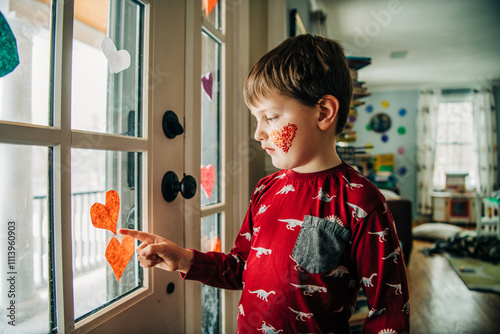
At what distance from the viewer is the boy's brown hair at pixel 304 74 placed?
72 cm

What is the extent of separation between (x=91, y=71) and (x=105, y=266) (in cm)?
43

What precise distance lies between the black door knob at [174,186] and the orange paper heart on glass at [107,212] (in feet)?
0.46

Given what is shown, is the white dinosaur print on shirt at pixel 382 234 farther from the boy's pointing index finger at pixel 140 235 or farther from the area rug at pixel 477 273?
the area rug at pixel 477 273

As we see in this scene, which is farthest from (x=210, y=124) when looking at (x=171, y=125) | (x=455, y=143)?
(x=455, y=143)

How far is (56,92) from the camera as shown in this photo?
1.88 feet

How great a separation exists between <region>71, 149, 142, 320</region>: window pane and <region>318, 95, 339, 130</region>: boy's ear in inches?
18.1

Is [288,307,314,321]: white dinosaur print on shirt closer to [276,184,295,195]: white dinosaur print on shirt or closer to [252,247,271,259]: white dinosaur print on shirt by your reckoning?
[252,247,271,259]: white dinosaur print on shirt

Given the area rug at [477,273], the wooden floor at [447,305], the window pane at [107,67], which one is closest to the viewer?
the window pane at [107,67]

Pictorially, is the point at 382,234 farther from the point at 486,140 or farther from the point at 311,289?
the point at 486,140

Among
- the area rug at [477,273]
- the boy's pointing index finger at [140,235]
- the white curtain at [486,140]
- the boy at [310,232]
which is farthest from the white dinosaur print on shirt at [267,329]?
the white curtain at [486,140]

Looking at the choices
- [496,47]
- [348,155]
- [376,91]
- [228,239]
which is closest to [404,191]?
[376,91]

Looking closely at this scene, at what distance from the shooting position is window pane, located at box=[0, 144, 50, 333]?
0.51 metres

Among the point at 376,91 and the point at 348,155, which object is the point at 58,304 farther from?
the point at 376,91

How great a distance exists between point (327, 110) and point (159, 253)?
19.9 inches
